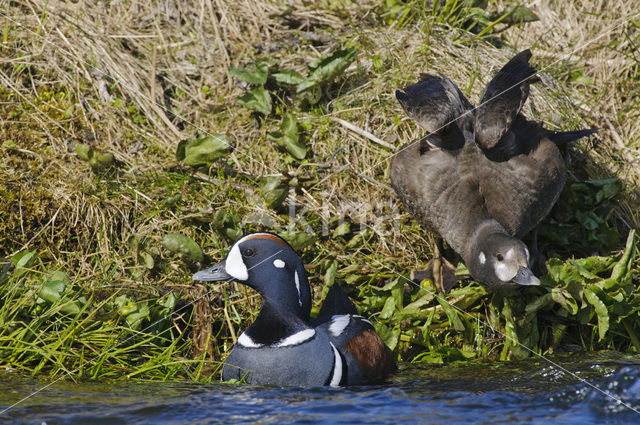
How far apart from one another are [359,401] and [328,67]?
3.08 metres

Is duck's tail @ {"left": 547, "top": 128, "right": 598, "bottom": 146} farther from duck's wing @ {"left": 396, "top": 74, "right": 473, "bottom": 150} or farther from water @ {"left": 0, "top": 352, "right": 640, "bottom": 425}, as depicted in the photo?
water @ {"left": 0, "top": 352, "right": 640, "bottom": 425}

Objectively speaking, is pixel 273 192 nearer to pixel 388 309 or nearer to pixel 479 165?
pixel 388 309

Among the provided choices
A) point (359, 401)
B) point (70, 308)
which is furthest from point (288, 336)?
point (70, 308)

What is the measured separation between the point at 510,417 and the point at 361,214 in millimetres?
2350

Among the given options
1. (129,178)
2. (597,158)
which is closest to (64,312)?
(129,178)

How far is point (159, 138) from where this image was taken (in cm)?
569

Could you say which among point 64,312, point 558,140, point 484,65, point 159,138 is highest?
point 484,65

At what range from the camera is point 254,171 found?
18.1 ft

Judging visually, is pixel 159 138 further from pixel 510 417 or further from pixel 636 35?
pixel 636 35

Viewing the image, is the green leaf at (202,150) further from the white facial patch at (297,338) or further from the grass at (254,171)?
the white facial patch at (297,338)

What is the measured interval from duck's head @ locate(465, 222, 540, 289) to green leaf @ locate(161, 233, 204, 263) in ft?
5.73

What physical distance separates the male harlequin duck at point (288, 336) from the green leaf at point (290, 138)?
1.42 meters

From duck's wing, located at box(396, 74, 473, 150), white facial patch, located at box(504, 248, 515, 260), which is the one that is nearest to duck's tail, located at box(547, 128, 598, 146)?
duck's wing, located at box(396, 74, 473, 150)

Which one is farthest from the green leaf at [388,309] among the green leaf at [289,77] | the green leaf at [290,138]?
the green leaf at [289,77]
